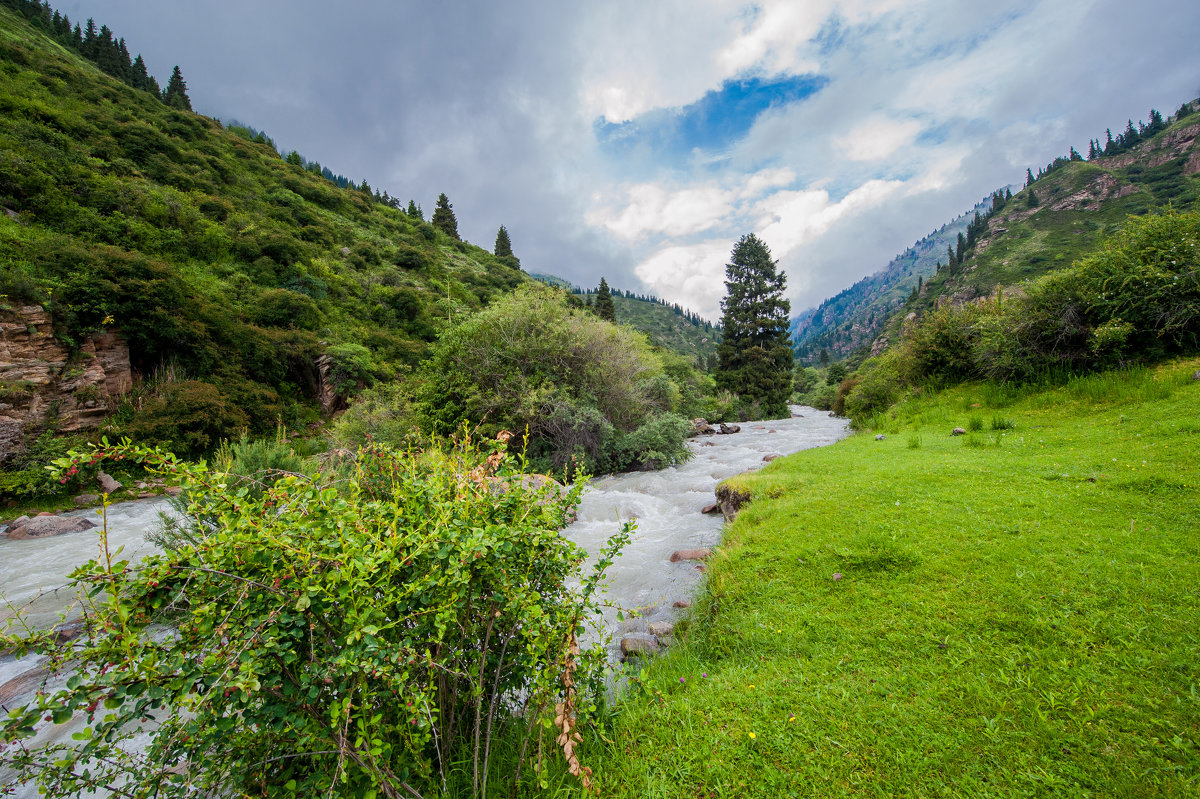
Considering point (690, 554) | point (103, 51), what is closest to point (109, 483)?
point (690, 554)

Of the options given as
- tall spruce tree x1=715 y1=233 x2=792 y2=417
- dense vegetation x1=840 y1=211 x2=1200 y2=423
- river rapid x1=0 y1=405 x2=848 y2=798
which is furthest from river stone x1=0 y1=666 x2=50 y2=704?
tall spruce tree x1=715 y1=233 x2=792 y2=417

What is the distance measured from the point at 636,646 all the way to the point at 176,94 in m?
79.5

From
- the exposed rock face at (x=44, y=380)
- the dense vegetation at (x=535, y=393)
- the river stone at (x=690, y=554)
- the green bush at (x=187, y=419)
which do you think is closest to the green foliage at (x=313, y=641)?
the river stone at (x=690, y=554)

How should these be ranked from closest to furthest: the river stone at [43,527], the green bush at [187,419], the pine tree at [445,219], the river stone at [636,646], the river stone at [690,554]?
the river stone at [636,646], the river stone at [690,554], the river stone at [43,527], the green bush at [187,419], the pine tree at [445,219]

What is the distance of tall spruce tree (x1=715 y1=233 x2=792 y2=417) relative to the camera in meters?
31.7

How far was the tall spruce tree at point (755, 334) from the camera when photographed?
31.7m

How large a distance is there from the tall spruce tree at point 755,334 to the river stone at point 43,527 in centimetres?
3295

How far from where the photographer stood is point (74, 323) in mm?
12508

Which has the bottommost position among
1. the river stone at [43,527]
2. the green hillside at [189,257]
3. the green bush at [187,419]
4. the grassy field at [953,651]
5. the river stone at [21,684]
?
the river stone at [21,684]

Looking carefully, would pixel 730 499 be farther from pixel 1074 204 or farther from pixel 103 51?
pixel 1074 204

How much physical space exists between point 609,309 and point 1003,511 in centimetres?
4514

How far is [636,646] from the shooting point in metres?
4.75

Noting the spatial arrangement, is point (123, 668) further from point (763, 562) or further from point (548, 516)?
point (763, 562)

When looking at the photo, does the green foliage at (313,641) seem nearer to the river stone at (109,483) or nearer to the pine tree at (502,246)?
the river stone at (109,483)
